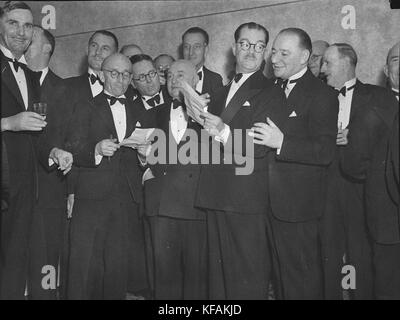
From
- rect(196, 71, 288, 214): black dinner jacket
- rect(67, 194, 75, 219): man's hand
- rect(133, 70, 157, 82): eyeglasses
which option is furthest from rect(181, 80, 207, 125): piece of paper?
rect(67, 194, 75, 219): man's hand

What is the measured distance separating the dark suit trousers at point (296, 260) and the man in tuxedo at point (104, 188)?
3.44 ft

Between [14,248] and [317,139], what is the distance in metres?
2.02

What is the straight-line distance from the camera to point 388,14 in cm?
410

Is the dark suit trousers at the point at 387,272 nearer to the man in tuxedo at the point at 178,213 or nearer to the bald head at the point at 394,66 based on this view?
the bald head at the point at 394,66

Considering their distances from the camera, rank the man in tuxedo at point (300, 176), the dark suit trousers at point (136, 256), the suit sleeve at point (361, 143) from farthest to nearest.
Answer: the dark suit trousers at point (136, 256)
the suit sleeve at point (361, 143)
the man in tuxedo at point (300, 176)

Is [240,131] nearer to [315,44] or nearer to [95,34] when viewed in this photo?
[315,44]

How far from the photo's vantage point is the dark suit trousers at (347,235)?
3.90 meters

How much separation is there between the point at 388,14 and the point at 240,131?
130 cm

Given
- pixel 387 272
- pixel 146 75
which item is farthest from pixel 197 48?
pixel 387 272

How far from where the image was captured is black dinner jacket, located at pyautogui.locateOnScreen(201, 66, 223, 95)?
4302mm

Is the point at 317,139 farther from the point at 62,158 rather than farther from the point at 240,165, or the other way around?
the point at 62,158

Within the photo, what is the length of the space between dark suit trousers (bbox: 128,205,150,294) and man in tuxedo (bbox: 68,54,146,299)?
7cm

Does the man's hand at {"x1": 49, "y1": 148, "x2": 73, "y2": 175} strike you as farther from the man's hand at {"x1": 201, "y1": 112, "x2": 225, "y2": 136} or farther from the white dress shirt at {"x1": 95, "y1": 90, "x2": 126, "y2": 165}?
the man's hand at {"x1": 201, "y1": 112, "x2": 225, "y2": 136}

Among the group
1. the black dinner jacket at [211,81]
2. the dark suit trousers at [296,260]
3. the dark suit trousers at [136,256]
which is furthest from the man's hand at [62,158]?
the dark suit trousers at [296,260]
